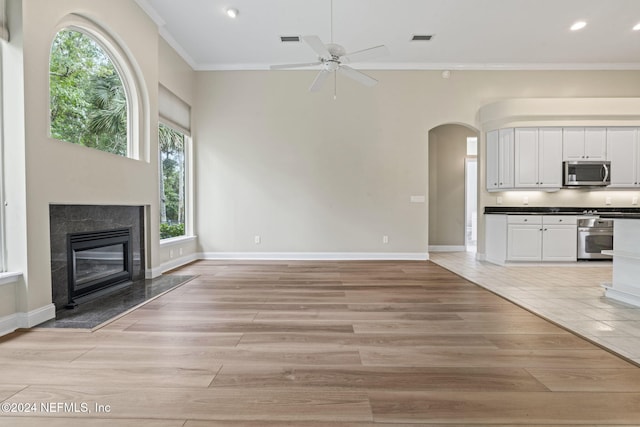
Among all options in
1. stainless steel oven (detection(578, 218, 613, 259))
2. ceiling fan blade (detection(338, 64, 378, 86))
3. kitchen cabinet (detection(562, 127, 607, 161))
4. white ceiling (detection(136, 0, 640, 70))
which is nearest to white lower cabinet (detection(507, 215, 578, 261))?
stainless steel oven (detection(578, 218, 613, 259))

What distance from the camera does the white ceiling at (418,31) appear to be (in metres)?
4.02

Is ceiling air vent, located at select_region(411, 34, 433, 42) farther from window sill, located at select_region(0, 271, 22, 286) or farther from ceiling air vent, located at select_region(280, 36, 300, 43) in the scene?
window sill, located at select_region(0, 271, 22, 286)

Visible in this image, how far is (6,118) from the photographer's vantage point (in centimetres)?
236

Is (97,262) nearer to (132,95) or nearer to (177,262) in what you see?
(177,262)

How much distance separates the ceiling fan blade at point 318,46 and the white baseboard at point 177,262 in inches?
139

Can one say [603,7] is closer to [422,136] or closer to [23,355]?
[422,136]

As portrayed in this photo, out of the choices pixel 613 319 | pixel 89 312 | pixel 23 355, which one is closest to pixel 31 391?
pixel 23 355

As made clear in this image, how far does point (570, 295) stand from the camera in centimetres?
337

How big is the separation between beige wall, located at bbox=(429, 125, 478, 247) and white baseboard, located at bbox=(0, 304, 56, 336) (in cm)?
648

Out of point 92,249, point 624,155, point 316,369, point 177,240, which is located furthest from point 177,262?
point 624,155

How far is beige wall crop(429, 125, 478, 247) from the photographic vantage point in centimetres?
706

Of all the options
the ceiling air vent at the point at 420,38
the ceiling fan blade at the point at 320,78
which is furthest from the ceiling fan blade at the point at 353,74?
the ceiling air vent at the point at 420,38

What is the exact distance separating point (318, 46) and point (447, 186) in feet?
16.5

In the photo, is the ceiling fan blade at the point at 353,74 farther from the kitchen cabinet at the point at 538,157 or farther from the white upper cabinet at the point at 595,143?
the white upper cabinet at the point at 595,143
